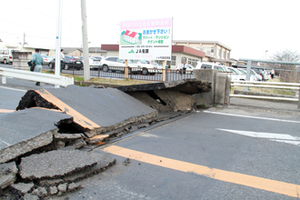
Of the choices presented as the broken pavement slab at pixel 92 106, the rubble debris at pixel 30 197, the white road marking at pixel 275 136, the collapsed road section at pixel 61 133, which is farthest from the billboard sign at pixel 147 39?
the rubble debris at pixel 30 197

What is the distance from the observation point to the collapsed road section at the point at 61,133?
2414 mm

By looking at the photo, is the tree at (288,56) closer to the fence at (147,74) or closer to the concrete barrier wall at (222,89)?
the fence at (147,74)

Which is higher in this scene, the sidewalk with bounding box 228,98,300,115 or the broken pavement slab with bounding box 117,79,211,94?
the broken pavement slab with bounding box 117,79,211,94

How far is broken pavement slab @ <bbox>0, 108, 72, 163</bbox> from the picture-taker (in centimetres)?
278

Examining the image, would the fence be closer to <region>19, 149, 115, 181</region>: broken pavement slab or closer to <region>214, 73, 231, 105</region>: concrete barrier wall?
<region>214, 73, 231, 105</region>: concrete barrier wall

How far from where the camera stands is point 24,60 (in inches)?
615

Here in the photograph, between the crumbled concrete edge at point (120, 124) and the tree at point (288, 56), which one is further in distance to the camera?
the tree at point (288, 56)

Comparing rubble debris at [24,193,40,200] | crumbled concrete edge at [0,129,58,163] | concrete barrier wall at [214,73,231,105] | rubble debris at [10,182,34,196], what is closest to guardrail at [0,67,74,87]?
concrete barrier wall at [214,73,231,105]

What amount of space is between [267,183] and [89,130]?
9.05 feet

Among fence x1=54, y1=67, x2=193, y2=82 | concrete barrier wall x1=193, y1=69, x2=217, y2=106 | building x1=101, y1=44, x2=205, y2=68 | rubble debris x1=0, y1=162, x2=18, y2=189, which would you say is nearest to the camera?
rubble debris x1=0, y1=162, x2=18, y2=189

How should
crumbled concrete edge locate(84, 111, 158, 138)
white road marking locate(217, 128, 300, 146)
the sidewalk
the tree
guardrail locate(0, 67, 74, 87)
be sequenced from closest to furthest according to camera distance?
1. crumbled concrete edge locate(84, 111, 158, 138)
2. white road marking locate(217, 128, 300, 146)
3. the sidewalk
4. guardrail locate(0, 67, 74, 87)
5. the tree

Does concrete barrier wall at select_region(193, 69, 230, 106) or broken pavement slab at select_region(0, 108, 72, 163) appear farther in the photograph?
concrete barrier wall at select_region(193, 69, 230, 106)

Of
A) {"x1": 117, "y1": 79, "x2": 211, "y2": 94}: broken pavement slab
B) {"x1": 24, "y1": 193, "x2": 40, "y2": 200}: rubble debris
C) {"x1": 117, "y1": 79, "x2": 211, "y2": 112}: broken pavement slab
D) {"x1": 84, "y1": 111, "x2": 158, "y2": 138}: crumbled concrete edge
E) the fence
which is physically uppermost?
the fence

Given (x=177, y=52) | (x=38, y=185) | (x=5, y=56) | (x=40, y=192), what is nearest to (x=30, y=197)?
(x=40, y=192)
